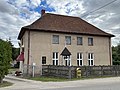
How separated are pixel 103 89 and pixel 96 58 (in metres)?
21.9

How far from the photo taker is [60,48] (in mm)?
33188

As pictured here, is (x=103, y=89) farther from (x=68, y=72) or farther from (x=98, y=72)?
(x=98, y=72)

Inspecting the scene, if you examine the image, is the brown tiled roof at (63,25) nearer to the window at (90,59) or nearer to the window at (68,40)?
the window at (68,40)

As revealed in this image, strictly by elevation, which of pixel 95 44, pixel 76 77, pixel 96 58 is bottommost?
pixel 76 77

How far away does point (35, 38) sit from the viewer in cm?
3147

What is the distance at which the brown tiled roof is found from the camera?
3268cm

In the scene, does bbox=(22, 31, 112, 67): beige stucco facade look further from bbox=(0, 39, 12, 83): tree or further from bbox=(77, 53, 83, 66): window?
bbox=(0, 39, 12, 83): tree

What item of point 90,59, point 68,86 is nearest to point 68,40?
point 90,59

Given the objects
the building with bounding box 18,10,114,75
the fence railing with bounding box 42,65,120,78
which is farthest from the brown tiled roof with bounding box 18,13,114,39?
the fence railing with bounding box 42,65,120,78

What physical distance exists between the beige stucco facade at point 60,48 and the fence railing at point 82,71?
2.29 meters

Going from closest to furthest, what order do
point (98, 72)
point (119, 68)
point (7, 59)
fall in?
1. point (7, 59)
2. point (98, 72)
3. point (119, 68)

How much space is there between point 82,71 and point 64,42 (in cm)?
830

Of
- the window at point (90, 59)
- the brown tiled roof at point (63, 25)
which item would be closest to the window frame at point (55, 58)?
the brown tiled roof at point (63, 25)

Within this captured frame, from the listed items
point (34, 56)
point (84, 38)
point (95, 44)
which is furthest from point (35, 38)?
point (95, 44)
